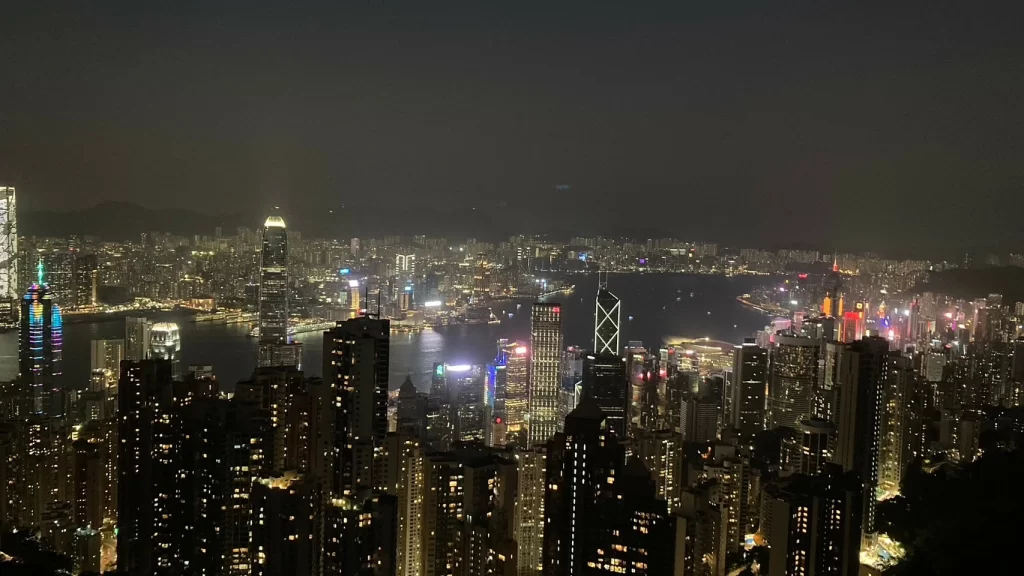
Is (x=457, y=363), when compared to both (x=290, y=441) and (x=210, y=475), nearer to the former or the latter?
(x=290, y=441)

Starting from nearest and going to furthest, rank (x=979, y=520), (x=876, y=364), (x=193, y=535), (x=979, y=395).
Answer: (x=979, y=520) < (x=193, y=535) < (x=876, y=364) < (x=979, y=395)

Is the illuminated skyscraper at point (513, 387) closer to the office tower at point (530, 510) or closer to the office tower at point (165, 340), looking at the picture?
the office tower at point (530, 510)

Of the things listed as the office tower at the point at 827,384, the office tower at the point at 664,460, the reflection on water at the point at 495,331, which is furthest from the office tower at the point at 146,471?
the office tower at the point at 827,384

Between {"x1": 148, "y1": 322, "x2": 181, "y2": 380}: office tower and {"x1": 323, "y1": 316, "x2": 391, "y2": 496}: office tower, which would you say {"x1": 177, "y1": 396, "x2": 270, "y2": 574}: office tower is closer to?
{"x1": 323, "y1": 316, "x2": 391, "y2": 496}: office tower

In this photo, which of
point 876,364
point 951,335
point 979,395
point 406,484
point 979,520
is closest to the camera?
point 979,520

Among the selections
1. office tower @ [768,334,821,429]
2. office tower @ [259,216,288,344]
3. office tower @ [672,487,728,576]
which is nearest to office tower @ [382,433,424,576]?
office tower @ [672,487,728,576]

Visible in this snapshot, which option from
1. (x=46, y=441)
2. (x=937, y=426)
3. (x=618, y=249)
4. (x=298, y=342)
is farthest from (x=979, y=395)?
(x=46, y=441)

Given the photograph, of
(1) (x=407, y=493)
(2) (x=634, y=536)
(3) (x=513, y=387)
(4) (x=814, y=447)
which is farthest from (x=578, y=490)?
(3) (x=513, y=387)
